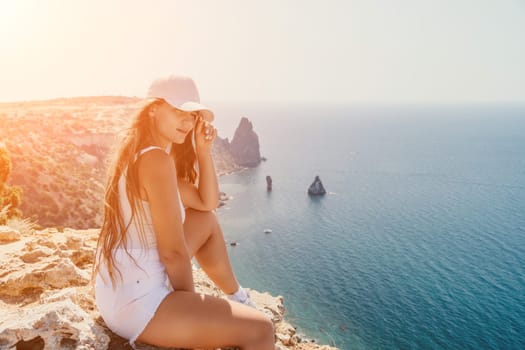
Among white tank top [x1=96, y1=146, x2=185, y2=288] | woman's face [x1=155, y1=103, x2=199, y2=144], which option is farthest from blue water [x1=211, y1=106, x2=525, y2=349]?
woman's face [x1=155, y1=103, x2=199, y2=144]

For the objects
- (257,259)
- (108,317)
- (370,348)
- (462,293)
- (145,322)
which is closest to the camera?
(145,322)

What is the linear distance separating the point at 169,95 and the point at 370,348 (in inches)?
1279

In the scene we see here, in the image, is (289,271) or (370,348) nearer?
→ (370,348)

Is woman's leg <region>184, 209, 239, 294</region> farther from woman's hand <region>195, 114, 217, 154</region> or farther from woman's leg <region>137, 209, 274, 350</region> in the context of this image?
woman's leg <region>137, 209, 274, 350</region>

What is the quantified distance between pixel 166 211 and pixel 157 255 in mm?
370

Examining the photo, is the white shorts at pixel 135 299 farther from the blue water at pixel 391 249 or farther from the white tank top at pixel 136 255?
the blue water at pixel 391 249

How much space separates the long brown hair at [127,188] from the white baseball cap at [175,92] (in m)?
0.08

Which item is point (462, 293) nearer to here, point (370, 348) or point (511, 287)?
point (511, 287)

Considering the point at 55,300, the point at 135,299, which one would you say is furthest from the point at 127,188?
the point at 55,300

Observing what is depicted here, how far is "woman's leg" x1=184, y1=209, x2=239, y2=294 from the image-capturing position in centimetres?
403

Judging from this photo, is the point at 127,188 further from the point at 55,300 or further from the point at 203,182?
the point at 55,300

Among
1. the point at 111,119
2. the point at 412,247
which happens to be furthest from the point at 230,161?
the point at 412,247

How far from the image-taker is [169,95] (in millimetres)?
3115

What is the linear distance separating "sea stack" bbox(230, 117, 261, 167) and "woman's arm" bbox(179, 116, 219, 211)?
346 ft
